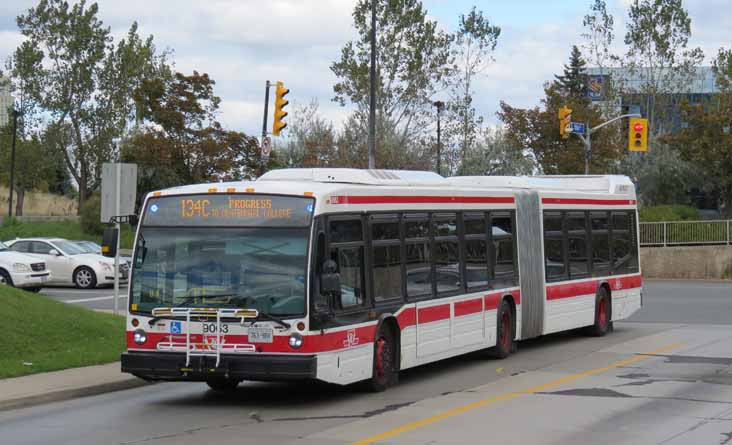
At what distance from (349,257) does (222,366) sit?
2.03m

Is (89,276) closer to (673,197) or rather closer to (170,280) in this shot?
(170,280)

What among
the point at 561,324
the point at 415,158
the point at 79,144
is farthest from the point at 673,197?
the point at 561,324

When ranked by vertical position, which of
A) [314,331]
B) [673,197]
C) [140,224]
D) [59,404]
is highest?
[673,197]

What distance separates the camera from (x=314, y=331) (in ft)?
41.5

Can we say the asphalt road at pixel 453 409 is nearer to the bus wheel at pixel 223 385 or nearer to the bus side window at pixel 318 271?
the bus wheel at pixel 223 385

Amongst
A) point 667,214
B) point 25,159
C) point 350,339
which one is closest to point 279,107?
point 350,339

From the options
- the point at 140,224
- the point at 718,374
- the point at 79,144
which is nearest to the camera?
the point at 140,224

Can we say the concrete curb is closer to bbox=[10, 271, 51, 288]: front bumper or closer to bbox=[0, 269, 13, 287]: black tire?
bbox=[10, 271, 51, 288]: front bumper

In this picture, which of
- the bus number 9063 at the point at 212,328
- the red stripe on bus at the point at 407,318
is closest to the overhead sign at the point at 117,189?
the red stripe on bus at the point at 407,318

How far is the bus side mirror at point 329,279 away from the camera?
12.7 m

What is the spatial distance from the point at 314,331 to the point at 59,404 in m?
3.26

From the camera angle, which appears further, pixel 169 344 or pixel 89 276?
pixel 89 276

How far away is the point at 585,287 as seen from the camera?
21.4 metres

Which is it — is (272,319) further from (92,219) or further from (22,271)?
(92,219)
